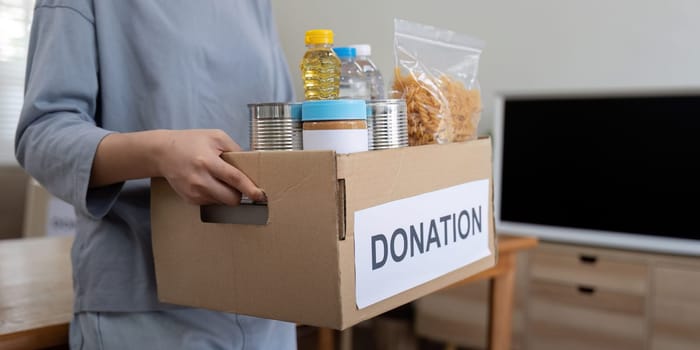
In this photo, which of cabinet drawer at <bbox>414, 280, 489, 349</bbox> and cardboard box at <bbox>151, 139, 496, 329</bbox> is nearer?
cardboard box at <bbox>151, 139, 496, 329</bbox>

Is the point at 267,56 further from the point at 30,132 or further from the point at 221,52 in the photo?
the point at 30,132

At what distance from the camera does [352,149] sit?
623 millimetres

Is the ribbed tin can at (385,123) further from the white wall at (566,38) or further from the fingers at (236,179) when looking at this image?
the white wall at (566,38)

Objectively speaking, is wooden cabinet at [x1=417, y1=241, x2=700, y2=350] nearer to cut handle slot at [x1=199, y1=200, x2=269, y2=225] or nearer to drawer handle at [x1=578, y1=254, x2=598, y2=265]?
drawer handle at [x1=578, y1=254, x2=598, y2=265]

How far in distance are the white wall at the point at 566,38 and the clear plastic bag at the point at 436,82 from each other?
64.9 inches

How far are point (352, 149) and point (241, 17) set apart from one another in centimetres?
30

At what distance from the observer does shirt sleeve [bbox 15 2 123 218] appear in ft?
2.14

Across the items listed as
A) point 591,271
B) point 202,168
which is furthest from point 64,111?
point 591,271

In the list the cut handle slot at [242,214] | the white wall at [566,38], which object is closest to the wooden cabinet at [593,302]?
the white wall at [566,38]

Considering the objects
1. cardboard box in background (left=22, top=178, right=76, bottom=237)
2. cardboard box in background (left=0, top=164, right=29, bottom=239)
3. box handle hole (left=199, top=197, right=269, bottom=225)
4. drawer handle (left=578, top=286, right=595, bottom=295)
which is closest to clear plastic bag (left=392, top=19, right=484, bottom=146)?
box handle hole (left=199, top=197, right=269, bottom=225)

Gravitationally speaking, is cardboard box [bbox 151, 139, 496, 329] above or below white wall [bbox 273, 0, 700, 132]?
below

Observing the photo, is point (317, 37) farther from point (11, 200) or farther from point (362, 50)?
point (11, 200)

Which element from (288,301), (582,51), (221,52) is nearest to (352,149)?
(288,301)

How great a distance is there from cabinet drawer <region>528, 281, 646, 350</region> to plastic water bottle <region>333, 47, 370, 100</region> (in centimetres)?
175
